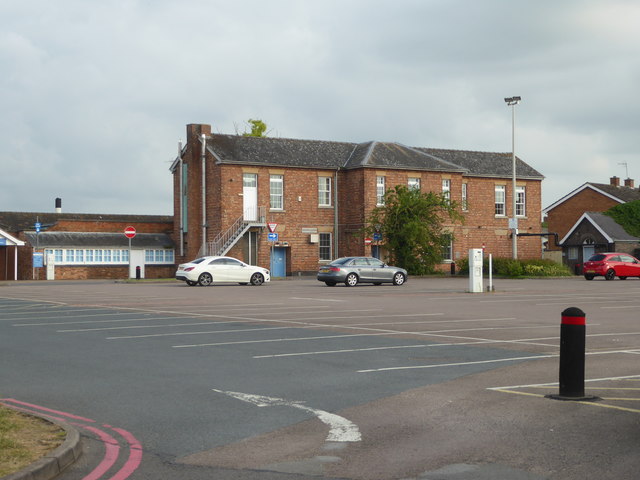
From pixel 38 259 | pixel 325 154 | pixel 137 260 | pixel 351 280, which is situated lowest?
pixel 351 280

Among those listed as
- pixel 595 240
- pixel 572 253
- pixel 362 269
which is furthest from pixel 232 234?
pixel 572 253

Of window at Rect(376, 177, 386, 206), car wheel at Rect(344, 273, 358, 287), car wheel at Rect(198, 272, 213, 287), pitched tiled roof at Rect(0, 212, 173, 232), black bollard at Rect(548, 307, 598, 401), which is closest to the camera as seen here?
black bollard at Rect(548, 307, 598, 401)

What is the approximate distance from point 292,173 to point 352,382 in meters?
45.2

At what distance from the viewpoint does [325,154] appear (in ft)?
188

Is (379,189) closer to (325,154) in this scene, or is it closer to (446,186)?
(325,154)

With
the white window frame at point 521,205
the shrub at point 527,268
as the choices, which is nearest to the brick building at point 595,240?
the white window frame at point 521,205

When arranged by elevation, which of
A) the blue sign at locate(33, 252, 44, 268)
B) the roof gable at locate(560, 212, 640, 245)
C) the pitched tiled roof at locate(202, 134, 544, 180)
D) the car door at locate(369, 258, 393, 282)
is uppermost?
the pitched tiled roof at locate(202, 134, 544, 180)

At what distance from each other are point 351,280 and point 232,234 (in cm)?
1548

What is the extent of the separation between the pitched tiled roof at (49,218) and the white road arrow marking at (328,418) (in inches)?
2199

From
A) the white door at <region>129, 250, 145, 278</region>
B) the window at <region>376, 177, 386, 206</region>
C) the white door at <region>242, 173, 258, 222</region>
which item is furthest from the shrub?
the white door at <region>129, 250, 145, 278</region>

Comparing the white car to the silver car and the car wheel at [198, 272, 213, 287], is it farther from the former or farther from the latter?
the silver car

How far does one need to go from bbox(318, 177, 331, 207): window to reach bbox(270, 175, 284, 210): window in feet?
9.10

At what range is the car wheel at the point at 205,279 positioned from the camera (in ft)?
130

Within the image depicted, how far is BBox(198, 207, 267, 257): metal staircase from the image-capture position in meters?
51.8
